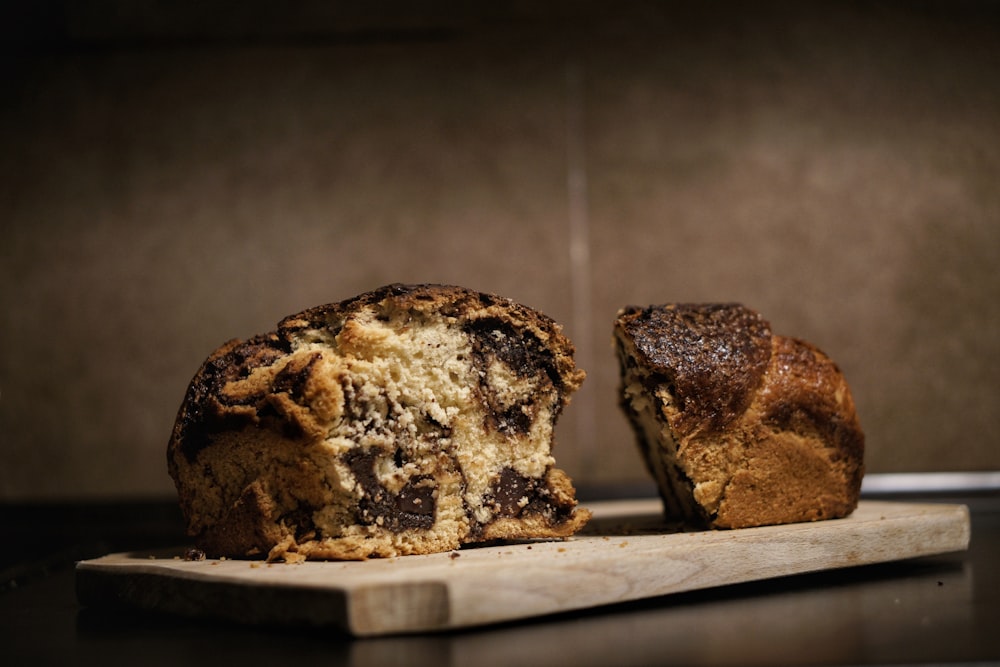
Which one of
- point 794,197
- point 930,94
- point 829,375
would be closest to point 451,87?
point 794,197

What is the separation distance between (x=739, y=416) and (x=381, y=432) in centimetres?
69

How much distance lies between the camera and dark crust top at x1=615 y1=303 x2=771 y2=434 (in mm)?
1924

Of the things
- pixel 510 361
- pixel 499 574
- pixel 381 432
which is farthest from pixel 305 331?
pixel 499 574

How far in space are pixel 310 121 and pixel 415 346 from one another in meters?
2.05

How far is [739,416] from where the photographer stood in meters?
1.97

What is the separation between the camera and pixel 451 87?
3607 millimetres

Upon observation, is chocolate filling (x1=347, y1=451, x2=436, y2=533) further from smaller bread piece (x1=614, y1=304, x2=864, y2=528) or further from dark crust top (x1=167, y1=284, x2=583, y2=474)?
smaller bread piece (x1=614, y1=304, x2=864, y2=528)

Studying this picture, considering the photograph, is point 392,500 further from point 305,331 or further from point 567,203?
point 567,203

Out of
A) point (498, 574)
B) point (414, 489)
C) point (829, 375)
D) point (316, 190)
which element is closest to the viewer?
point (498, 574)

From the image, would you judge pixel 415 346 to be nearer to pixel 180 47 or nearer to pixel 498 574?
pixel 498 574

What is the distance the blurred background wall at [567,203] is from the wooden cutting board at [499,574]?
1.62m

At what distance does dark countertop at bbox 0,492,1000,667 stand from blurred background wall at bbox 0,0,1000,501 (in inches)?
65.8

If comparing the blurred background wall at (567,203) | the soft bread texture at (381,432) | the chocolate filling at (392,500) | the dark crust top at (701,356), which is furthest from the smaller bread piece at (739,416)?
the blurred background wall at (567,203)

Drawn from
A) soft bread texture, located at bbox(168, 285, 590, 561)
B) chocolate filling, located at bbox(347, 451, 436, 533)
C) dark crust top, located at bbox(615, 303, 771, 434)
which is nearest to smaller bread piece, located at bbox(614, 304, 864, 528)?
dark crust top, located at bbox(615, 303, 771, 434)
